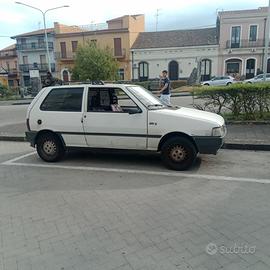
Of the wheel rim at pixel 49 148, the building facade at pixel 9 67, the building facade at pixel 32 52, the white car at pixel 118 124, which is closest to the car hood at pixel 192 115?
the white car at pixel 118 124

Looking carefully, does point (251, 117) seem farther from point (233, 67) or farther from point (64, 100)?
point (233, 67)

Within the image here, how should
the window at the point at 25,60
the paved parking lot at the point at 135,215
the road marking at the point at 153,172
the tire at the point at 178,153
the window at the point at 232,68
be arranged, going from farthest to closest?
1. the window at the point at 25,60
2. the window at the point at 232,68
3. the tire at the point at 178,153
4. the road marking at the point at 153,172
5. the paved parking lot at the point at 135,215

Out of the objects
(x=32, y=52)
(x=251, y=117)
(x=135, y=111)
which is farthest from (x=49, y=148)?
(x=32, y=52)

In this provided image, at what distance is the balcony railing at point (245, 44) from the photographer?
36.7 metres

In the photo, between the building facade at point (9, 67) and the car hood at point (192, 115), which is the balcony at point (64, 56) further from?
the car hood at point (192, 115)

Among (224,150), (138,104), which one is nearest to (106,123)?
(138,104)

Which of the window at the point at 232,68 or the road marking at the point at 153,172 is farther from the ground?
the window at the point at 232,68

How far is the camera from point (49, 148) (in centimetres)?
630

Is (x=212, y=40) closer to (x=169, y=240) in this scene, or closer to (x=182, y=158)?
(x=182, y=158)

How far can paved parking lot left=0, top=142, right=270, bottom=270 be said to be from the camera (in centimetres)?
296

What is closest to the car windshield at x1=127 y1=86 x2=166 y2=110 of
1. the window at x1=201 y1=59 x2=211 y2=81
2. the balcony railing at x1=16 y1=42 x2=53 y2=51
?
the window at x1=201 y1=59 x2=211 y2=81

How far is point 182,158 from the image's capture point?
5.48m

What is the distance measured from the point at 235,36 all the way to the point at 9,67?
42527mm

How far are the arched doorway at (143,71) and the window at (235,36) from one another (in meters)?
11.7
